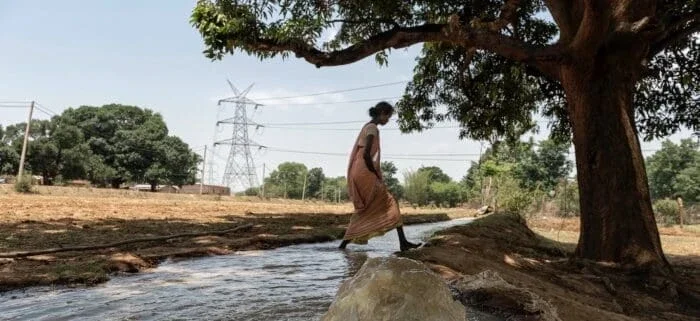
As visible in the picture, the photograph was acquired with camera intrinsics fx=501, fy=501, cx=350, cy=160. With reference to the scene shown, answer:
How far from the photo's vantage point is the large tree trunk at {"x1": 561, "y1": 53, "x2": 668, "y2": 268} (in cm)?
693

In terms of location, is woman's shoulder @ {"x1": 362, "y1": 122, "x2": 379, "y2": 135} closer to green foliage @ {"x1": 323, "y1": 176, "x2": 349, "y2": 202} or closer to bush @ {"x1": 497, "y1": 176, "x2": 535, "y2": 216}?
bush @ {"x1": 497, "y1": 176, "x2": 535, "y2": 216}

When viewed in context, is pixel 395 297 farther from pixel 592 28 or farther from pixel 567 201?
pixel 567 201

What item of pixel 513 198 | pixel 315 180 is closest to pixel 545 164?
pixel 513 198

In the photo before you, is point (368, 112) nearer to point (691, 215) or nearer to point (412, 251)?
point (412, 251)

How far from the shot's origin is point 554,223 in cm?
2478

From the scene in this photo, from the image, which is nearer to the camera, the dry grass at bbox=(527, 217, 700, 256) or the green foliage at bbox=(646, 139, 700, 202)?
the dry grass at bbox=(527, 217, 700, 256)

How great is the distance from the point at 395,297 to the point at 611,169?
5.69 metres

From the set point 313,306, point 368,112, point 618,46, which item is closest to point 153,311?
point 313,306

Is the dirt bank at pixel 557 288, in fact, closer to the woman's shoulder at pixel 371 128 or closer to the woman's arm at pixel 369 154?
the woman's arm at pixel 369 154

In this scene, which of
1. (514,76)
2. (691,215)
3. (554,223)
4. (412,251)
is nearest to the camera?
(412,251)

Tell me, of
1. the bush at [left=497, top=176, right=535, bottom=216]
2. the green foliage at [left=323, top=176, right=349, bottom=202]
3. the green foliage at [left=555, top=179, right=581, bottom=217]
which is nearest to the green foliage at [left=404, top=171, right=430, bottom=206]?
the green foliage at [left=555, top=179, right=581, bottom=217]

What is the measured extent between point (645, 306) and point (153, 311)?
17.2ft

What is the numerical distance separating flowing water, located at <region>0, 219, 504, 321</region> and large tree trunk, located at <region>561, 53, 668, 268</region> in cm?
387

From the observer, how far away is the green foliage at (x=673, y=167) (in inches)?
2940
